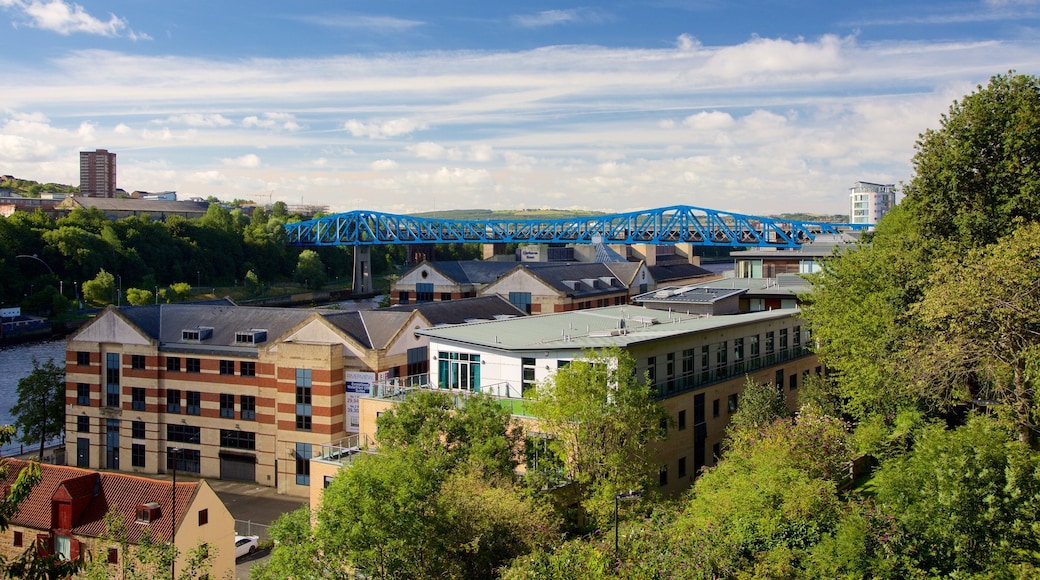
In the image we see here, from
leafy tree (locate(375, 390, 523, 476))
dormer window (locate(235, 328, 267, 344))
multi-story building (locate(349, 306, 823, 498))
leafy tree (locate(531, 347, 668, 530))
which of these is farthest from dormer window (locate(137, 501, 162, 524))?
dormer window (locate(235, 328, 267, 344))

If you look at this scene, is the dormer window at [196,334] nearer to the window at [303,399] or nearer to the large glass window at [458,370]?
the window at [303,399]

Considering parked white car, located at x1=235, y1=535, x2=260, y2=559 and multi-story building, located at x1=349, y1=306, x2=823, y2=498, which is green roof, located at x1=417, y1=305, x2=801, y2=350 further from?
parked white car, located at x1=235, y1=535, x2=260, y2=559

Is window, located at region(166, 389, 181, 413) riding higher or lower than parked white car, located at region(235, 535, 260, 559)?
higher

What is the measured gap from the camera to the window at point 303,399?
1686 inches

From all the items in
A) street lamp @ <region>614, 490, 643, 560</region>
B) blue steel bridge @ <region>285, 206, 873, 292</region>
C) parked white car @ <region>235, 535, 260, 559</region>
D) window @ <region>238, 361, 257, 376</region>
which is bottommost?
parked white car @ <region>235, 535, 260, 559</region>

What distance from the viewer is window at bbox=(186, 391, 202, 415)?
153 ft

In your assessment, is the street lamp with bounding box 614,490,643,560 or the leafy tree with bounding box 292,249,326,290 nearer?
the street lamp with bounding box 614,490,643,560

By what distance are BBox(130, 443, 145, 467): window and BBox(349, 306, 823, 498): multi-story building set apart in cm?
1952

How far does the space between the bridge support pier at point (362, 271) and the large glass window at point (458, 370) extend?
397 feet

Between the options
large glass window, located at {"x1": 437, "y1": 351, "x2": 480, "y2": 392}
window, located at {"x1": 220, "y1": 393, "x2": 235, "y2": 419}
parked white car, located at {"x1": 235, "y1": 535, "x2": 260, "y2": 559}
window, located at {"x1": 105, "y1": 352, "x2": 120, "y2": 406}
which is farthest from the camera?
window, located at {"x1": 105, "y1": 352, "x2": 120, "y2": 406}

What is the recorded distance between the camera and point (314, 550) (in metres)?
18.5

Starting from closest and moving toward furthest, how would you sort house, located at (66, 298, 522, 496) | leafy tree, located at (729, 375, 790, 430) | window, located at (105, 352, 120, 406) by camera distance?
leafy tree, located at (729, 375, 790, 430) → house, located at (66, 298, 522, 496) → window, located at (105, 352, 120, 406)

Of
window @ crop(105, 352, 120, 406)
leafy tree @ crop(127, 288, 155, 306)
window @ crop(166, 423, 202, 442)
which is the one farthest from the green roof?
leafy tree @ crop(127, 288, 155, 306)

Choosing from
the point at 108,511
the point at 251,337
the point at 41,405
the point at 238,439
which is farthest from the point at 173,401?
the point at 108,511
